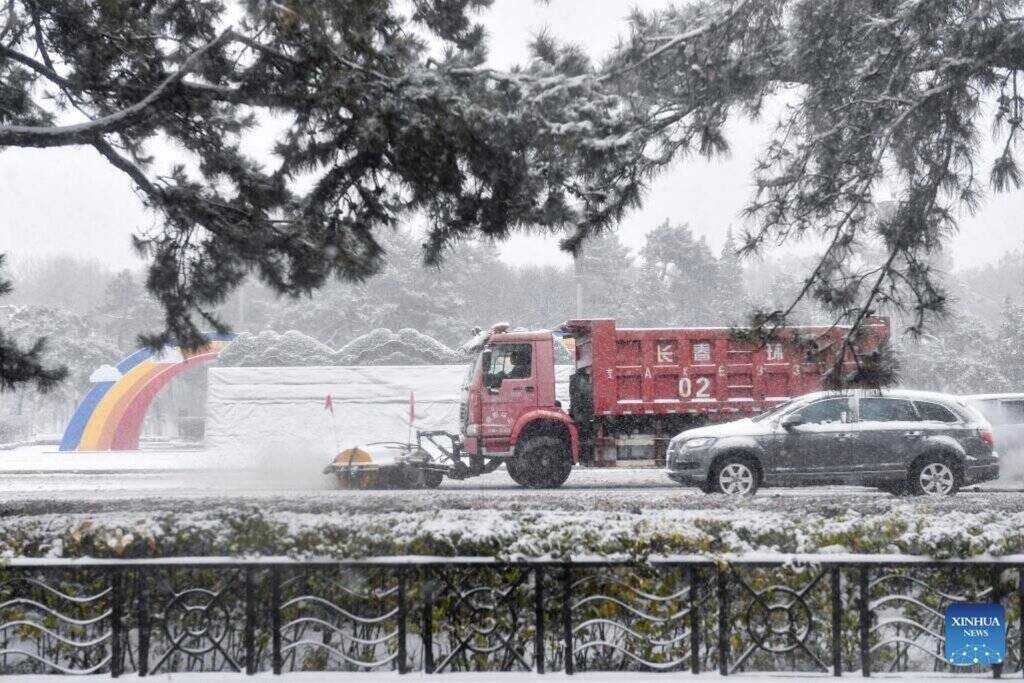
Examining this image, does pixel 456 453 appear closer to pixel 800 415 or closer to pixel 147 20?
pixel 800 415

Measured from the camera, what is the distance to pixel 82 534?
17.9ft

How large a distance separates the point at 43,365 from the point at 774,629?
20.6 feet

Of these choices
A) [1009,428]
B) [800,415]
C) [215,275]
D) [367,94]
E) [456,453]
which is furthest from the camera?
[456,453]

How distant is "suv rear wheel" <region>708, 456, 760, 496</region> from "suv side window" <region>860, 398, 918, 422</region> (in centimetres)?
176

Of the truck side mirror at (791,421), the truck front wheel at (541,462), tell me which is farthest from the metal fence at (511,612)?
the truck front wheel at (541,462)

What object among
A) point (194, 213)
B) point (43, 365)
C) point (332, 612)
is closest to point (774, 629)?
point (332, 612)

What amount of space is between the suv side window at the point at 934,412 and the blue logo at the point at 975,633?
347 inches

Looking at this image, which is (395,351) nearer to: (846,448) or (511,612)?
(846,448)

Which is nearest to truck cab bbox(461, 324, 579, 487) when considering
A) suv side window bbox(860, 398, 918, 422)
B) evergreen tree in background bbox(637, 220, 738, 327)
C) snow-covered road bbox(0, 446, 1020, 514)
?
snow-covered road bbox(0, 446, 1020, 514)

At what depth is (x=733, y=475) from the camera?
13406 mm

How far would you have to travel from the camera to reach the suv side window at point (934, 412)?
44.2ft

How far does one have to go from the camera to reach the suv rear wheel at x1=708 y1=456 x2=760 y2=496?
43.8 feet

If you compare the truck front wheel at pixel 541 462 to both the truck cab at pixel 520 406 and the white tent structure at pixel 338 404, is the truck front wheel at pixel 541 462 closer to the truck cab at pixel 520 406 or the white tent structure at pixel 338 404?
the truck cab at pixel 520 406

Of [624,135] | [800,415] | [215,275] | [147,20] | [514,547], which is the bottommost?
[514,547]
